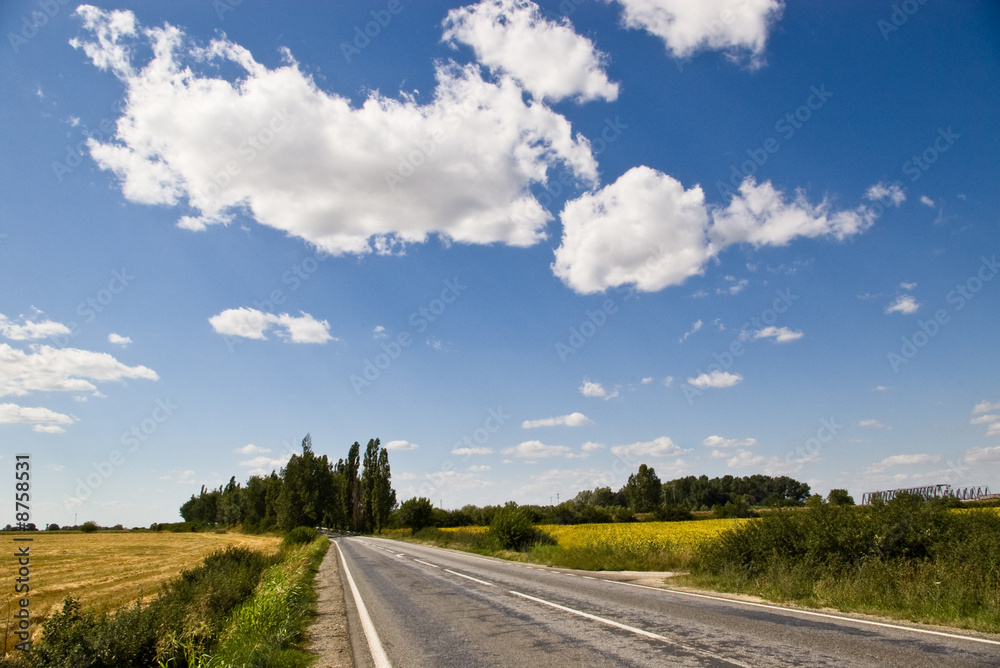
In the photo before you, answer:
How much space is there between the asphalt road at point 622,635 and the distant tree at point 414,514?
5451cm

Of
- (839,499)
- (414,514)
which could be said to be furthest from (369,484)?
(839,499)

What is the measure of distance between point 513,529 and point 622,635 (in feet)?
85.1

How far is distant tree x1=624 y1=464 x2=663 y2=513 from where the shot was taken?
84125mm

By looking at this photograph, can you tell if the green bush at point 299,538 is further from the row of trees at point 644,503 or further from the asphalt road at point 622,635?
the asphalt road at point 622,635

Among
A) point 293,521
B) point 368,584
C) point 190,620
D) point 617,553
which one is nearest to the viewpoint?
point 190,620

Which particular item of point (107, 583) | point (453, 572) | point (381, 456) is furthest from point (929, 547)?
point (381, 456)

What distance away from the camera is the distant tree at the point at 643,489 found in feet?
276

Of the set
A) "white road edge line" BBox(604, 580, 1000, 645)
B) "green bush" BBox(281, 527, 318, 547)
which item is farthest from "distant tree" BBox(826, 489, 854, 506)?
"green bush" BBox(281, 527, 318, 547)

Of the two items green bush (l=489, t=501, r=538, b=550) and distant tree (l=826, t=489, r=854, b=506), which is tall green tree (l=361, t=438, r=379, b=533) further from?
distant tree (l=826, t=489, r=854, b=506)

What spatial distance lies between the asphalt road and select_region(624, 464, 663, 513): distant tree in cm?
7629

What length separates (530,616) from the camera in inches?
374

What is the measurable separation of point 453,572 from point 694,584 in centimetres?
882

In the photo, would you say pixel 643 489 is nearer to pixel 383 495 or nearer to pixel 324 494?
pixel 383 495

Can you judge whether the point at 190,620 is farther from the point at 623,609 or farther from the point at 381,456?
the point at 381,456
